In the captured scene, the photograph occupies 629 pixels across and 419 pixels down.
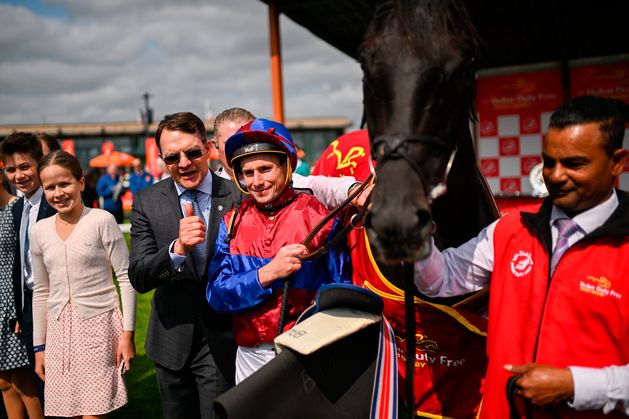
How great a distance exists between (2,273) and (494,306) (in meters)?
3.03

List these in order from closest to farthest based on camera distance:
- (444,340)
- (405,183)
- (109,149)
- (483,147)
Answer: (405,183) < (444,340) < (483,147) < (109,149)

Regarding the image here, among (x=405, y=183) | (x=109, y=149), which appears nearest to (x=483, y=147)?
(x=405, y=183)

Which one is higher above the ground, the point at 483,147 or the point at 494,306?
the point at 483,147

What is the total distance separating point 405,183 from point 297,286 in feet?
2.85

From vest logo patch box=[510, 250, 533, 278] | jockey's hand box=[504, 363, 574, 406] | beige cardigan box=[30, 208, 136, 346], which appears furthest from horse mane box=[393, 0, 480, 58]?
beige cardigan box=[30, 208, 136, 346]

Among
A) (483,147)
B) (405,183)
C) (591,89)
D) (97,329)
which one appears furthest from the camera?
(483,147)

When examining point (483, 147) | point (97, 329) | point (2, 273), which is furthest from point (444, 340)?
point (483, 147)

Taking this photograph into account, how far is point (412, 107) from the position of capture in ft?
4.49

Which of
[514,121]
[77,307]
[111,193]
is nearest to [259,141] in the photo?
[77,307]

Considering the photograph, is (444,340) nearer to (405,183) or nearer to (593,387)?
(593,387)

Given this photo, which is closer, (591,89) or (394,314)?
(394,314)

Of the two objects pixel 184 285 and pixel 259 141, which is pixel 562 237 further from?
pixel 184 285

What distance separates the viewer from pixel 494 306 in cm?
156

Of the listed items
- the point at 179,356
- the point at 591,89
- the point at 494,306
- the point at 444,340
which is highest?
the point at 591,89
